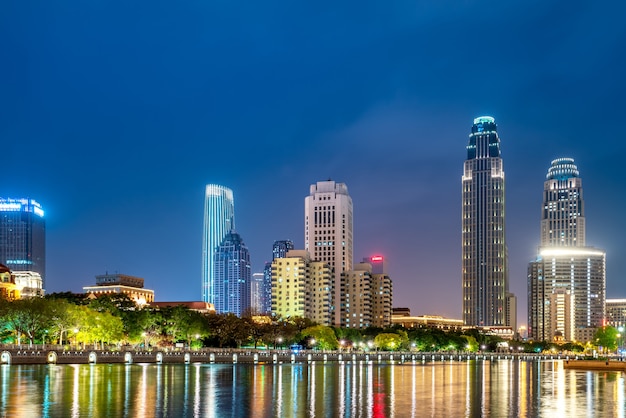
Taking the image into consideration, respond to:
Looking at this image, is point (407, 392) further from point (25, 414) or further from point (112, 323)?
point (112, 323)

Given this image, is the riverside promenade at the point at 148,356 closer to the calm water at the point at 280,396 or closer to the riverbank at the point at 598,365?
the calm water at the point at 280,396

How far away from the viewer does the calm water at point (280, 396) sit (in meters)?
65.8

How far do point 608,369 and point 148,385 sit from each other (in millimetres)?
118032

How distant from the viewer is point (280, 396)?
80750 mm

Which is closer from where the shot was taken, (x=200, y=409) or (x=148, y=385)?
(x=200, y=409)

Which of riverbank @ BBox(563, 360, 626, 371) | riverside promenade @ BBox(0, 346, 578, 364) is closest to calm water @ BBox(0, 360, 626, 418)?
riverside promenade @ BBox(0, 346, 578, 364)

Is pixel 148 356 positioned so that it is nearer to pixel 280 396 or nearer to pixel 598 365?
pixel 280 396

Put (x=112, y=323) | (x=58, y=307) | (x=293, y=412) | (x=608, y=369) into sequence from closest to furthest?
(x=293, y=412), (x=58, y=307), (x=112, y=323), (x=608, y=369)

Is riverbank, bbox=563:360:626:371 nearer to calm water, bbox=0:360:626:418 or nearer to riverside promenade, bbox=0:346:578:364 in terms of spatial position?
riverside promenade, bbox=0:346:578:364

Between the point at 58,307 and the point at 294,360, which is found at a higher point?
the point at 58,307

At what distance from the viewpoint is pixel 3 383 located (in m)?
87.4

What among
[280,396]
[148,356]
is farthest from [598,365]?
[280,396]

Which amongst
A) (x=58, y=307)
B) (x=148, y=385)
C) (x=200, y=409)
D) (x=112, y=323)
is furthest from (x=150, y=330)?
(x=200, y=409)

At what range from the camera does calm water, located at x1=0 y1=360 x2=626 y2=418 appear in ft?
216
